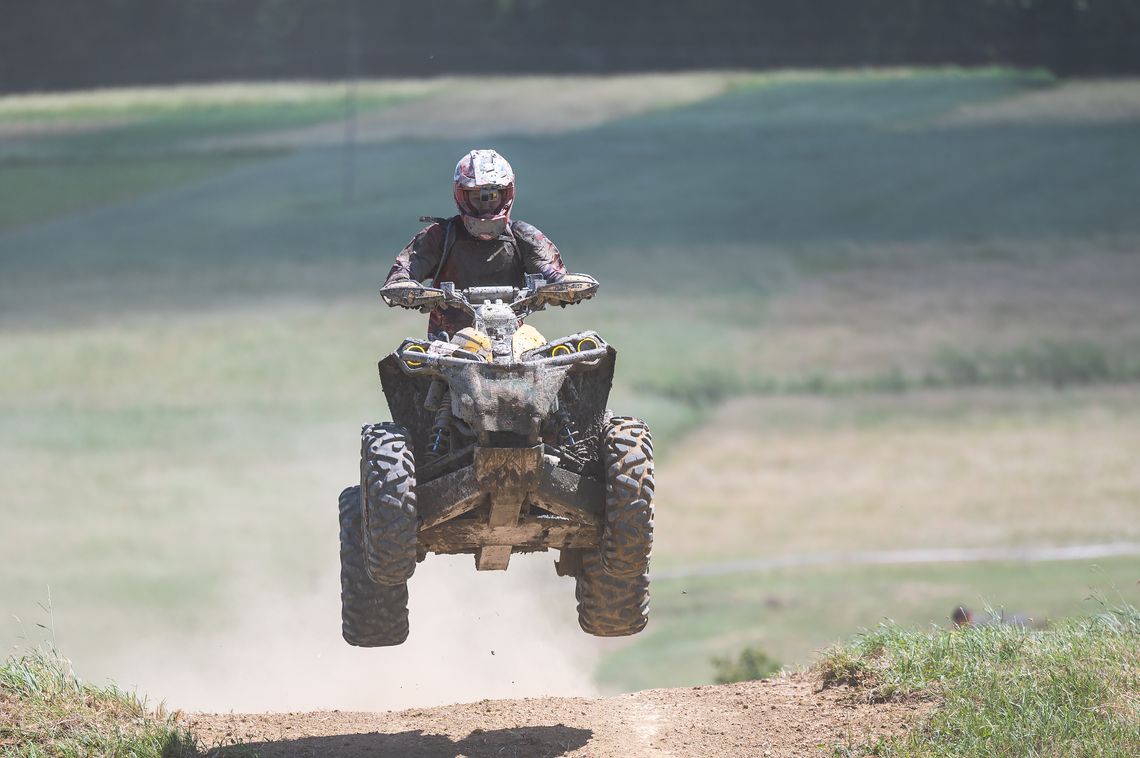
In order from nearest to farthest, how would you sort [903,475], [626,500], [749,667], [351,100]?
1. [626,500]
2. [749,667]
3. [903,475]
4. [351,100]

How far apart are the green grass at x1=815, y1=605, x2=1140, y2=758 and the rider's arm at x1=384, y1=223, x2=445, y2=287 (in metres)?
4.61

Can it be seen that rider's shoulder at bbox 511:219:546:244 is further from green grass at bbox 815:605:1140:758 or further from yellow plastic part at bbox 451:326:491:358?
green grass at bbox 815:605:1140:758

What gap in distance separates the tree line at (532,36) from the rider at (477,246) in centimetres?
2608

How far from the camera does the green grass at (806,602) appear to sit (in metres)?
29.8

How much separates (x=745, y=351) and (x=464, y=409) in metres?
27.9

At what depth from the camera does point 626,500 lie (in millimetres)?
11320

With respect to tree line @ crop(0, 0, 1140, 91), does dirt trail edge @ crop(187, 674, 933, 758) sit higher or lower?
lower

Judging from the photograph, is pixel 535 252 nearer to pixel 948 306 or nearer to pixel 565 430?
pixel 565 430

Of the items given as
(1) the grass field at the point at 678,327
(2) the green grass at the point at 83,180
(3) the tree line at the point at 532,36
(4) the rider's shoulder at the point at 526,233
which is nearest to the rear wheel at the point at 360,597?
(4) the rider's shoulder at the point at 526,233

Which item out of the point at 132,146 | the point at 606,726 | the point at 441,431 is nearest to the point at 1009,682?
the point at 606,726

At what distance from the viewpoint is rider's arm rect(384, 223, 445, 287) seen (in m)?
12.6

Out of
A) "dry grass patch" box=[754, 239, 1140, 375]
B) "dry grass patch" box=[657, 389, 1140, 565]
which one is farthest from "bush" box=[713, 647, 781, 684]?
"dry grass patch" box=[754, 239, 1140, 375]

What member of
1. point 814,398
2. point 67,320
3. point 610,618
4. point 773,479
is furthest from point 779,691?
point 67,320

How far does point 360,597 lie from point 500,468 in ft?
5.91
